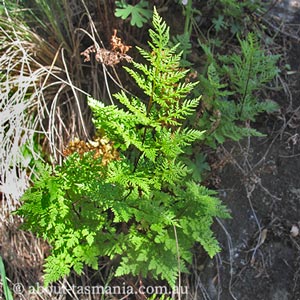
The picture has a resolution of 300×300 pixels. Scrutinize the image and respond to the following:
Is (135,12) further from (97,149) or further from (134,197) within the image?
(134,197)

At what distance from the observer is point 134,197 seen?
1.88 metres

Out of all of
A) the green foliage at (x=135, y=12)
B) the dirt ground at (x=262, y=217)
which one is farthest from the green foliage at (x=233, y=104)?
the green foliage at (x=135, y=12)

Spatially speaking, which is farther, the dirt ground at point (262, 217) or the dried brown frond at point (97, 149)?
the dirt ground at point (262, 217)

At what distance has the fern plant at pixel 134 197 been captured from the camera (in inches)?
66.1

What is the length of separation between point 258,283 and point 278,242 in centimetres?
23

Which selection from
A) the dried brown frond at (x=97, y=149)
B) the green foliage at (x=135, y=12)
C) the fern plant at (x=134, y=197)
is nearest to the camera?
the fern plant at (x=134, y=197)

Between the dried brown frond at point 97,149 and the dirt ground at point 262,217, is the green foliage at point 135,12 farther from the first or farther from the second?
the dirt ground at point 262,217

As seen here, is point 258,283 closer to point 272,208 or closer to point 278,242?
point 278,242

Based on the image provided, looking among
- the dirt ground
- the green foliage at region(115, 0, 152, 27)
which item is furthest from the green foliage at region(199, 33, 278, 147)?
the green foliage at region(115, 0, 152, 27)

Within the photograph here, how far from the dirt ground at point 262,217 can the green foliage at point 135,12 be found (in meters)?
0.79

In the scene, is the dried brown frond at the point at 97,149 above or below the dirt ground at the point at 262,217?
above

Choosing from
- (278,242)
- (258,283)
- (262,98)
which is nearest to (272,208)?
(278,242)

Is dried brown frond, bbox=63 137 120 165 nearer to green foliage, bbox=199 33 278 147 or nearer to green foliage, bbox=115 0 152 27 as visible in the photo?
green foliage, bbox=199 33 278 147

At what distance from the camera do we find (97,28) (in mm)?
2578
